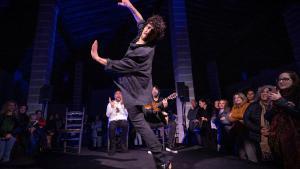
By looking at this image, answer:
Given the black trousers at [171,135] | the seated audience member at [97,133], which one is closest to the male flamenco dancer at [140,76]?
the black trousers at [171,135]

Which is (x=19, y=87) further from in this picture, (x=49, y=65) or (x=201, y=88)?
(x=201, y=88)

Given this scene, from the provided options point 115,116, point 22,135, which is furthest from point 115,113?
point 22,135

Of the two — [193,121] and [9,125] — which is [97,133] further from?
[9,125]

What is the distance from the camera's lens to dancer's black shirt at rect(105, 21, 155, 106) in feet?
6.20

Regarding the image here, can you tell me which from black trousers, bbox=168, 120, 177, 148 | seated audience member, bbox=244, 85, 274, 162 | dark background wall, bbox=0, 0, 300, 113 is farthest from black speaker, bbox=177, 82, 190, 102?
dark background wall, bbox=0, 0, 300, 113

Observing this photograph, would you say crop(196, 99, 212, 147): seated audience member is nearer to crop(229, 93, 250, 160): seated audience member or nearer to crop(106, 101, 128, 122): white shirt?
crop(229, 93, 250, 160): seated audience member

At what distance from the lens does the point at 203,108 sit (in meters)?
6.10

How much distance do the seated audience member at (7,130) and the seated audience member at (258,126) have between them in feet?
14.3

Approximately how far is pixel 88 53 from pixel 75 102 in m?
2.82

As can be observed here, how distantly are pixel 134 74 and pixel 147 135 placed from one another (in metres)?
0.58

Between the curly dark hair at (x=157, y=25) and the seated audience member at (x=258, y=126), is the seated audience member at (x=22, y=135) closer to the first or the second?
the curly dark hair at (x=157, y=25)

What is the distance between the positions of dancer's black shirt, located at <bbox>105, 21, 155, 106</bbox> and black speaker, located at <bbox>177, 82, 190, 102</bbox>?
415 centimetres

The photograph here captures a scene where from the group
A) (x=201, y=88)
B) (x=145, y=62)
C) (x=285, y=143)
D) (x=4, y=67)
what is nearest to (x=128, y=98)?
(x=145, y=62)

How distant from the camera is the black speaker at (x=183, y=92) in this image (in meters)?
6.05
